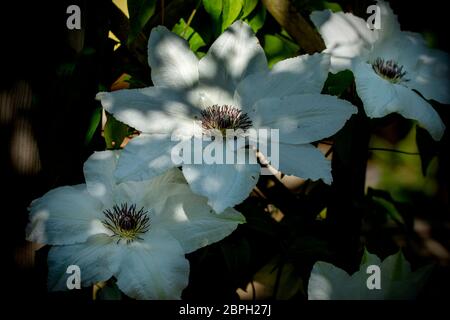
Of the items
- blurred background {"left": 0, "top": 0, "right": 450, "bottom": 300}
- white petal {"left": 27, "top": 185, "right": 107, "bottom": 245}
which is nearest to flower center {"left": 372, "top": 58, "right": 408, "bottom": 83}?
blurred background {"left": 0, "top": 0, "right": 450, "bottom": 300}

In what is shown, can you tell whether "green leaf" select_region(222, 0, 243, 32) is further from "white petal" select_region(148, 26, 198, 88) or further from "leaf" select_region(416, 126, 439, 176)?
"leaf" select_region(416, 126, 439, 176)

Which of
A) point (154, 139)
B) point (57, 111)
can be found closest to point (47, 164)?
point (57, 111)

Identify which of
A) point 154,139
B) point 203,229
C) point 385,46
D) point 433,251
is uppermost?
point 385,46

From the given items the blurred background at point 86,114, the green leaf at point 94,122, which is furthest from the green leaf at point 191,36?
the green leaf at point 94,122

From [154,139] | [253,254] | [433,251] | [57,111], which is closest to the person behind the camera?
[154,139]

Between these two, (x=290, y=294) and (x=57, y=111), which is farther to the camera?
(x=290, y=294)

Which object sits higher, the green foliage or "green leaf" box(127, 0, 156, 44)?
the green foliage

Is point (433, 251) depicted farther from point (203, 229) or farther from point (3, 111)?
point (3, 111)

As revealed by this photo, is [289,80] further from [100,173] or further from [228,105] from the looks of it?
[100,173]

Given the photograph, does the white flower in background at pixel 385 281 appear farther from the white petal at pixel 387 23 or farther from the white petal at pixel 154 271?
the white petal at pixel 387 23
